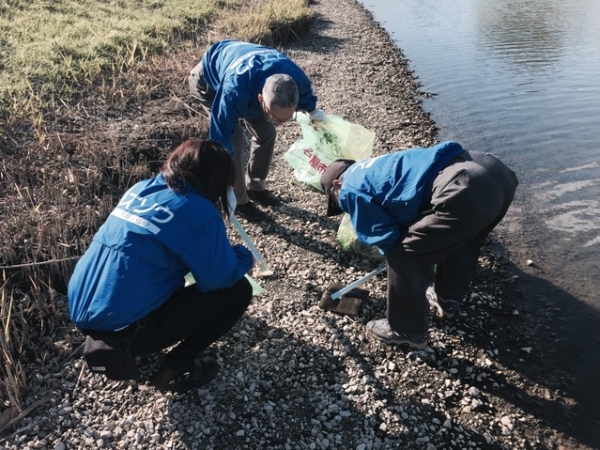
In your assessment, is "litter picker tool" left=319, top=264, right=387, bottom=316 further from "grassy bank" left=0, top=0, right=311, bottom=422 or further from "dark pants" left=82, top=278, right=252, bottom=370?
"grassy bank" left=0, top=0, right=311, bottom=422

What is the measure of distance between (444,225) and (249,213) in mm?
2374

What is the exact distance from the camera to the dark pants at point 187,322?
2602mm

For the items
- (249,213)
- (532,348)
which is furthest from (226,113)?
(532,348)

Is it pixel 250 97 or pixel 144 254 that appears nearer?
pixel 144 254

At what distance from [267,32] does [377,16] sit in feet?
23.9

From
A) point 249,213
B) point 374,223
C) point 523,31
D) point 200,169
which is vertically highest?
point 200,169

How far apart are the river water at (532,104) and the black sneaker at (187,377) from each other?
3.15 m

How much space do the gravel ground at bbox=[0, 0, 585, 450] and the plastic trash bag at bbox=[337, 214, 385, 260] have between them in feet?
0.26

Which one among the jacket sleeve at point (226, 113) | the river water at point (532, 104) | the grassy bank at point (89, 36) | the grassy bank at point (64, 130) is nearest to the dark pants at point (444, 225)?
the jacket sleeve at point (226, 113)

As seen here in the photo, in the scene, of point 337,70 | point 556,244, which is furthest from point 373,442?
point 337,70

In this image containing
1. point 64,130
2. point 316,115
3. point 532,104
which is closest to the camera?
point 316,115

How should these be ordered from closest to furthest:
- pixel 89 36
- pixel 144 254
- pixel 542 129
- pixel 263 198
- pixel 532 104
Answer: pixel 144 254 → pixel 263 198 → pixel 542 129 → pixel 89 36 → pixel 532 104

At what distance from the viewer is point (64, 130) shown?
5484 millimetres

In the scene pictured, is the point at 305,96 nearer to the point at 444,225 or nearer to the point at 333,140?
the point at 333,140
